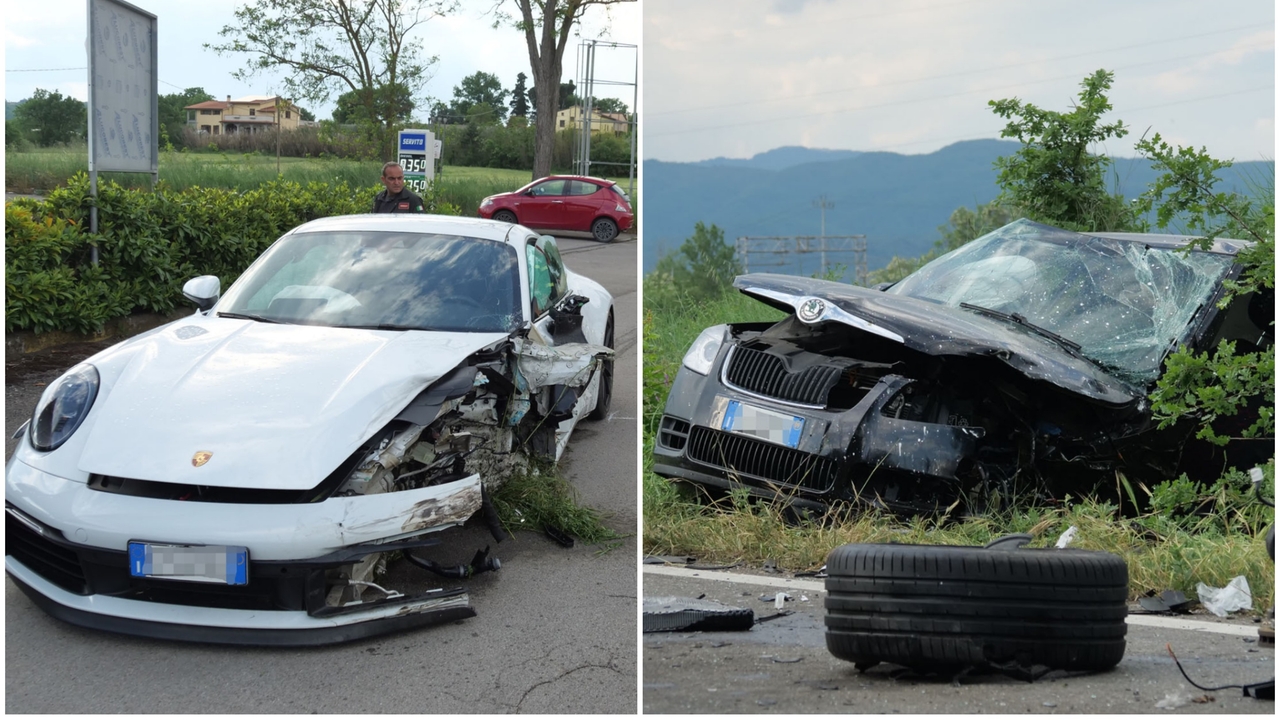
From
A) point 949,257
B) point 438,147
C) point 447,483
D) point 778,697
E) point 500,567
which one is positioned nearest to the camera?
point 778,697

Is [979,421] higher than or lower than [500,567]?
higher

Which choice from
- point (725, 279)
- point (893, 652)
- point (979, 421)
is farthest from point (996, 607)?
point (725, 279)

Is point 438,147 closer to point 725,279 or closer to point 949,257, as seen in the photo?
point 725,279

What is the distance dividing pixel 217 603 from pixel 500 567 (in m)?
1.11

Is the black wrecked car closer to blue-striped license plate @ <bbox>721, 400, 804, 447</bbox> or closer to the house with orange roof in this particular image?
blue-striped license plate @ <bbox>721, 400, 804, 447</bbox>

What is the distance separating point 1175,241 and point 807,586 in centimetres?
268

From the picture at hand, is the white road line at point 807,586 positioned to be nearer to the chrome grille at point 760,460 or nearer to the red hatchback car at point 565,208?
the chrome grille at point 760,460

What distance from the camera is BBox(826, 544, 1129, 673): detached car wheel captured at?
2834mm

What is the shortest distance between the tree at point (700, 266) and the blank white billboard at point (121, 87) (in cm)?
515

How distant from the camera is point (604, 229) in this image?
858 inches

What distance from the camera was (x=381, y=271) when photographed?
5.21m

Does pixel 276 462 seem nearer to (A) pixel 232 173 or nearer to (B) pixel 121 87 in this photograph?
(B) pixel 121 87

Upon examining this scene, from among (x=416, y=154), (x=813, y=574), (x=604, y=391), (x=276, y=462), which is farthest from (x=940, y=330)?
(x=416, y=154)

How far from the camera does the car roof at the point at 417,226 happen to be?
5609 mm
